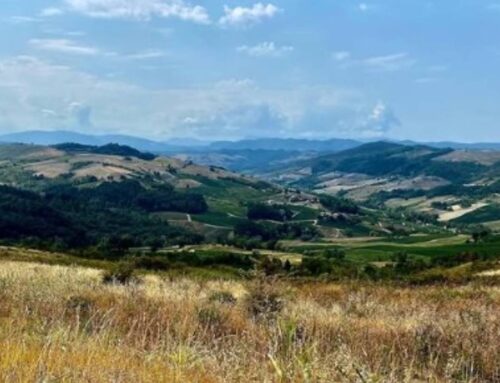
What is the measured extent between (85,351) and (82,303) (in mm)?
6925

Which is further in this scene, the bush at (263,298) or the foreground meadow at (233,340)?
the bush at (263,298)

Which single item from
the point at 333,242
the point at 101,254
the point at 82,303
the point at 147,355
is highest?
the point at 147,355

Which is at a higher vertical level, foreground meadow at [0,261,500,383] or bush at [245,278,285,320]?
foreground meadow at [0,261,500,383]

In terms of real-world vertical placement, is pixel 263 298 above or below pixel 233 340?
below

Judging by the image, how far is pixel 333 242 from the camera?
196750 millimetres

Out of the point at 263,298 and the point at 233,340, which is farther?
the point at 263,298

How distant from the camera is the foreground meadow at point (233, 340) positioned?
19.2ft

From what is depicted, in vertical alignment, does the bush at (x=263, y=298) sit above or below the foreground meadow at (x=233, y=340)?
below

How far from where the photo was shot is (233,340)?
9906 millimetres

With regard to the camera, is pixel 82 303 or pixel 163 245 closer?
pixel 82 303

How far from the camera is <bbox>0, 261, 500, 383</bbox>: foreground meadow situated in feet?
19.2

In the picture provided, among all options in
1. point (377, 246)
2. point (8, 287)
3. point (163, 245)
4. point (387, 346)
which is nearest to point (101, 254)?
point (8, 287)

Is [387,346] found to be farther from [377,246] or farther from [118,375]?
[377,246]

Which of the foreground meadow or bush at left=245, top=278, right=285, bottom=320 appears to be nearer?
the foreground meadow
